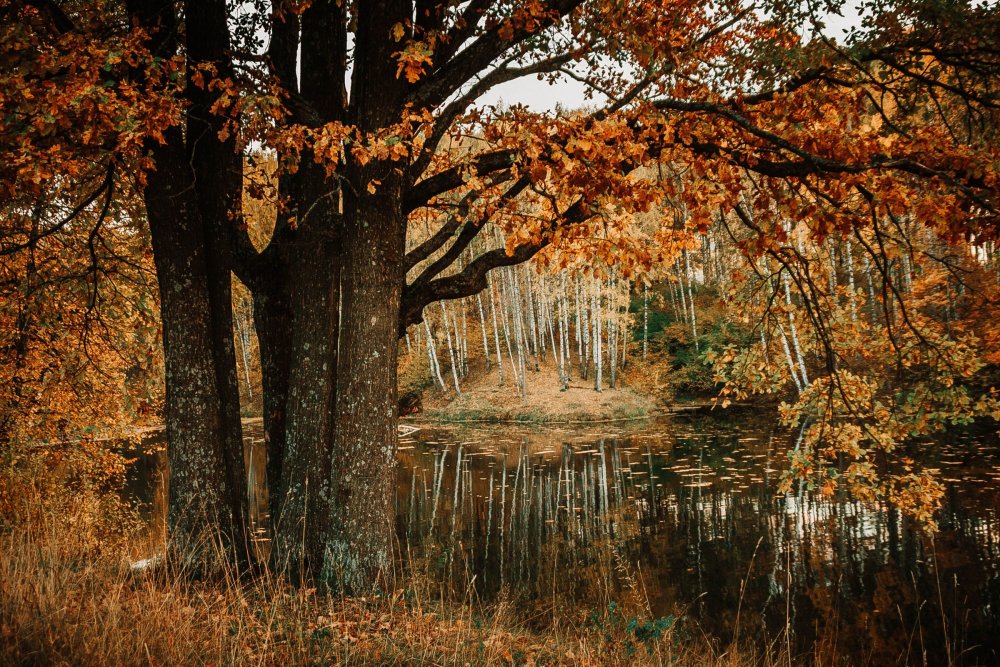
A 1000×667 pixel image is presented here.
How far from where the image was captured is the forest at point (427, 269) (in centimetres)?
449

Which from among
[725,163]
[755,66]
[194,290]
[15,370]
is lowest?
[15,370]

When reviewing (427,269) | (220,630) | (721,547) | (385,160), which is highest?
(385,160)

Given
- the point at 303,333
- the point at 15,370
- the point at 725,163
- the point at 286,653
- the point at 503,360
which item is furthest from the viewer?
the point at 503,360

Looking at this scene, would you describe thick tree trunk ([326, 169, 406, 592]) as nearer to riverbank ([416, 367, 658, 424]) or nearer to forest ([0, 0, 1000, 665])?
forest ([0, 0, 1000, 665])

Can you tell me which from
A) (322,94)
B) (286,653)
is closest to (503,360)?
(322,94)

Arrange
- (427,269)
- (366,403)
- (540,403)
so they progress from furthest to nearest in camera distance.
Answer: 1. (540,403)
2. (427,269)
3. (366,403)

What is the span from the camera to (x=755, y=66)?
5.34 m

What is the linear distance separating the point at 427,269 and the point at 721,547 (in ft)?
23.1

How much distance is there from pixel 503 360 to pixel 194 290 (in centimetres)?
3097

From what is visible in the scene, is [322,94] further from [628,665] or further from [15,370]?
[15,370]

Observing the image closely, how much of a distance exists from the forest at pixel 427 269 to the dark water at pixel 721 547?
0.09 metres

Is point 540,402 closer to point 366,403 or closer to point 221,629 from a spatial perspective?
point 366,403

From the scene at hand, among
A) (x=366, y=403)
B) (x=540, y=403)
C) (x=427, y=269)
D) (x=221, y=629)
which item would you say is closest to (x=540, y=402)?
(x=540, y=403)

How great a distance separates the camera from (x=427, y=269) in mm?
6836
